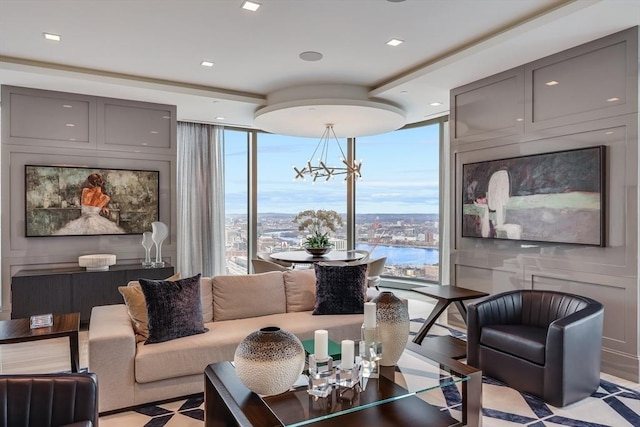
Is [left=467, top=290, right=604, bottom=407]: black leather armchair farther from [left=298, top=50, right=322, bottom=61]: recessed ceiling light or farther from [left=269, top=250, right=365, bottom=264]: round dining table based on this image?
[left=298, top=50, right=322, bottom=61]: recessed ceiling light

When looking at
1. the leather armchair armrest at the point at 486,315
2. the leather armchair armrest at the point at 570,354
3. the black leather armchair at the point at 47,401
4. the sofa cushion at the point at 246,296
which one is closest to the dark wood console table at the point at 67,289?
the sofa cushion at the point at 246,296

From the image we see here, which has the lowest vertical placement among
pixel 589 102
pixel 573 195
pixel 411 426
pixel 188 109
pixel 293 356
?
pixel 411 426

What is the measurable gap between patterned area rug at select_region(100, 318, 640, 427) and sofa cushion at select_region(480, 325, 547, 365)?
290 mm

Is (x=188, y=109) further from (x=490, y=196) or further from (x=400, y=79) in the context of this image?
(x=490, y=196)

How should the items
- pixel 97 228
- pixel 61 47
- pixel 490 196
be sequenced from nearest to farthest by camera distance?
1. pixel 61 47
2. pixel 490 196
3. pixel 97 228

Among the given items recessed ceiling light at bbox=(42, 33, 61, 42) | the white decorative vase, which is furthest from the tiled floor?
recessed ceiling light at bbox=(42, 33, 61, 42)

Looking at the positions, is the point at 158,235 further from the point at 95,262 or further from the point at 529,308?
the point at 529,308

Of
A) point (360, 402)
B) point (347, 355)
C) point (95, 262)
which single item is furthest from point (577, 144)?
point (95, 262)

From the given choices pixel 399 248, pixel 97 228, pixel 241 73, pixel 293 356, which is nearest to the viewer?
pixel 293 356

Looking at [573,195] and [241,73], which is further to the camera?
[241,73]

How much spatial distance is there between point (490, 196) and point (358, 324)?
211cm

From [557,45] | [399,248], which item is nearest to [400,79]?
[557,45]

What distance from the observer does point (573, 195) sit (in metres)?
3.64

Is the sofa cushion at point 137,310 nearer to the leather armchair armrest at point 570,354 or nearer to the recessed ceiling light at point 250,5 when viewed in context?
the recessed ceiling light at point 250,5
